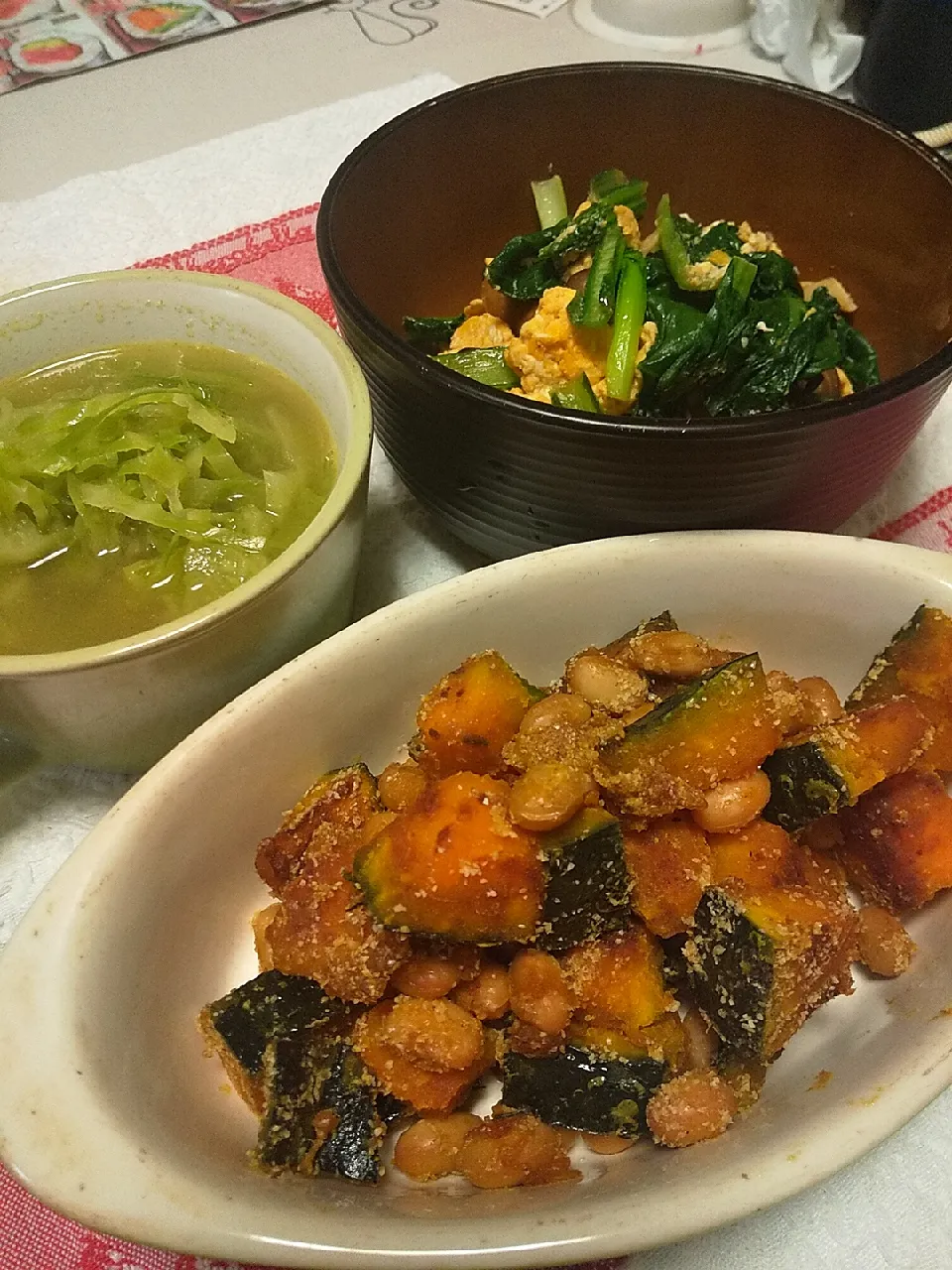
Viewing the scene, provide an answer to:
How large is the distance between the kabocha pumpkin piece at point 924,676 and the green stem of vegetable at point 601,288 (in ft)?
1.58

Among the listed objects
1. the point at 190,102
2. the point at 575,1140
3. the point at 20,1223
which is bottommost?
the point at 20,1223

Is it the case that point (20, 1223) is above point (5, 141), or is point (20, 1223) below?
below

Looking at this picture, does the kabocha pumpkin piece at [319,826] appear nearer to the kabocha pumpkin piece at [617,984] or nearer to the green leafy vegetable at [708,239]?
the kabocha pumpkin piece at [617,984]

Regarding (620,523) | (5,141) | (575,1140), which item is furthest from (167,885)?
(5,141)

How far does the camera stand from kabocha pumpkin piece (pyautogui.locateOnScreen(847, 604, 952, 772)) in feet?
2.91

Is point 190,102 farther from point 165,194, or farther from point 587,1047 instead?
point 587,1047

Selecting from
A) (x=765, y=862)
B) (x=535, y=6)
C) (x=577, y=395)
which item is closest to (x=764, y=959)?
(x=765, y=862)

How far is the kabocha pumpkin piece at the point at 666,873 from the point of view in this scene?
31.5 inches

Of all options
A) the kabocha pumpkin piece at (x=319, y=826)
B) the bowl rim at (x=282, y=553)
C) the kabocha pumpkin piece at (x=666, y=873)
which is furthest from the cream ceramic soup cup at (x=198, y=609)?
the kabocha pumpkin piece at (x=666, y=873)

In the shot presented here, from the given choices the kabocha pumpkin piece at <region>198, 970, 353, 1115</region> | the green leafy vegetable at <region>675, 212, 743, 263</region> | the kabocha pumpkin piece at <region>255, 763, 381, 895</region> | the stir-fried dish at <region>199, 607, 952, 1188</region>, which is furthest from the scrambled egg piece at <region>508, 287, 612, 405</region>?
the kabocha pumpkin piece at <region>198, 970, 353, 1115</region>

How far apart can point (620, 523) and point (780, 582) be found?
6.4 inches

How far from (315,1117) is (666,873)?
1.08ft

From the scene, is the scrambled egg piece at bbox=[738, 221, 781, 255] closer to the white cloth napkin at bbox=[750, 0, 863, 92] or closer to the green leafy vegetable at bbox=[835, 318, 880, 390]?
the green leafy vegetable at bbox=[835, 318, 880, 390]

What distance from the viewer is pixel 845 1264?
2.49 ft
